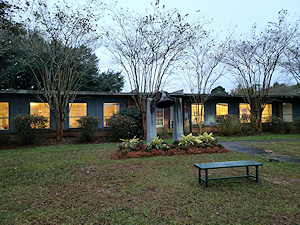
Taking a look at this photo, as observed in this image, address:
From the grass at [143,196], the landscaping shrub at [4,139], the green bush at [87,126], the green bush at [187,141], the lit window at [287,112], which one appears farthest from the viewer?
the lit window at [287,112]

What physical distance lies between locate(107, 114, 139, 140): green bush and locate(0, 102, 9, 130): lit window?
19.6ft

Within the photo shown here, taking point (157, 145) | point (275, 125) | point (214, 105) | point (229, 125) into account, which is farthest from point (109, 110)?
point (275, 125)

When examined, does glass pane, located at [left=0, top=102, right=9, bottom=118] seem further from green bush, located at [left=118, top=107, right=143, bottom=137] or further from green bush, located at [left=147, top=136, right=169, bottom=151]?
green bush, located at [left=147, top=136, right=169, bottom=151]

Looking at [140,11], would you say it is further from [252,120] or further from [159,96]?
[252,120]

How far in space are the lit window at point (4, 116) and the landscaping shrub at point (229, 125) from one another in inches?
524

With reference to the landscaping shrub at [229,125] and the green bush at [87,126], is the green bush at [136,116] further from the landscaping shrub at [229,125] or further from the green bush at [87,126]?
the landscaping shrub at [229,125]

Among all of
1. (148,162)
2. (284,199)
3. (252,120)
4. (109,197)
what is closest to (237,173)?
(284,199)

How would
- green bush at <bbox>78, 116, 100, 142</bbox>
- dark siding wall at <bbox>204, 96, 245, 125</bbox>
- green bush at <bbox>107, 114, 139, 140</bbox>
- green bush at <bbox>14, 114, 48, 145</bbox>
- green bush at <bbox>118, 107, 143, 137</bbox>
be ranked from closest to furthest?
green bush at <bbox>14, 114, 48, 145</bbox>, green bush at <bbox>78, 116, 100, 142</bbox>, green bush at <bbox>107, 114, 139, 140</bbox>, green bush at <bbox>118, 107, 143, 137</bbox>, dark siding wall at <bbox>204, 96, 245, 125</bbox>

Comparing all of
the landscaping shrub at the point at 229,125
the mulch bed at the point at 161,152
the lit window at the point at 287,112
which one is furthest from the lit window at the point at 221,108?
the mulch bed at the point at 161,152

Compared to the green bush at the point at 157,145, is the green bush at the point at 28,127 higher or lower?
higher

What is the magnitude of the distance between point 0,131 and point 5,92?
2.39m

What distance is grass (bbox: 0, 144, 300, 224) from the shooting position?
2.96 m

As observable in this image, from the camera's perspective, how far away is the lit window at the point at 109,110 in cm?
1383

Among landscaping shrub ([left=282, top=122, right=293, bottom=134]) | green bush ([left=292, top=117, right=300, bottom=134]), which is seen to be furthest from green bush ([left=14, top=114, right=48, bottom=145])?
green bush ([left=292, top=117, right=300, bottom=134])
